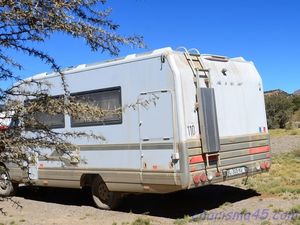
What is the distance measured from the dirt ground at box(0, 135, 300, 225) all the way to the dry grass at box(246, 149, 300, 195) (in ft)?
1.03

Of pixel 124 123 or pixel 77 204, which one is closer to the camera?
pixel 124 123

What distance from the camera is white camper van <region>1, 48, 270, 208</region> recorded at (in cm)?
798

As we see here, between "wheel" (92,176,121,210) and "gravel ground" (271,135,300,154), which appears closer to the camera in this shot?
"wheel" (92,176,121,210)

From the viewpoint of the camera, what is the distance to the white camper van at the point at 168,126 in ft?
26.2

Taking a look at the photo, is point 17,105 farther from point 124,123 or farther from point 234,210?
point 234,210

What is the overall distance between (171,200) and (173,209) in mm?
852

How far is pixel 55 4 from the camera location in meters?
3.31

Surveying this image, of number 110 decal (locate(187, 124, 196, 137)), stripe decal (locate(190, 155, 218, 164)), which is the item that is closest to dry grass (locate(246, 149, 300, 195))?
stripe decal (locate(190, 155, 218, 164))

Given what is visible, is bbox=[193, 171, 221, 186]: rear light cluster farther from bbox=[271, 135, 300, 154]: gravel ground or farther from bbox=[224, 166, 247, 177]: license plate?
bbox=[271, 135, 300, 154]: gravel ground

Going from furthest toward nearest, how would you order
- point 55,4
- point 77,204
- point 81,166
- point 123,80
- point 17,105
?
point 77,204
point 81,166
point 123,80
point 17,105
point 55,4

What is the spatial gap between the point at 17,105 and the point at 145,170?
15.7 feet

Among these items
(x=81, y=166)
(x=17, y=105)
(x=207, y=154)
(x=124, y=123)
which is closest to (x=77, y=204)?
(x=81, y=166)

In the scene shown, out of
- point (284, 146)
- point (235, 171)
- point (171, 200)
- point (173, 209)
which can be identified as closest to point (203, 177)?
point (235, 171)

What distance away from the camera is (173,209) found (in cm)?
924
